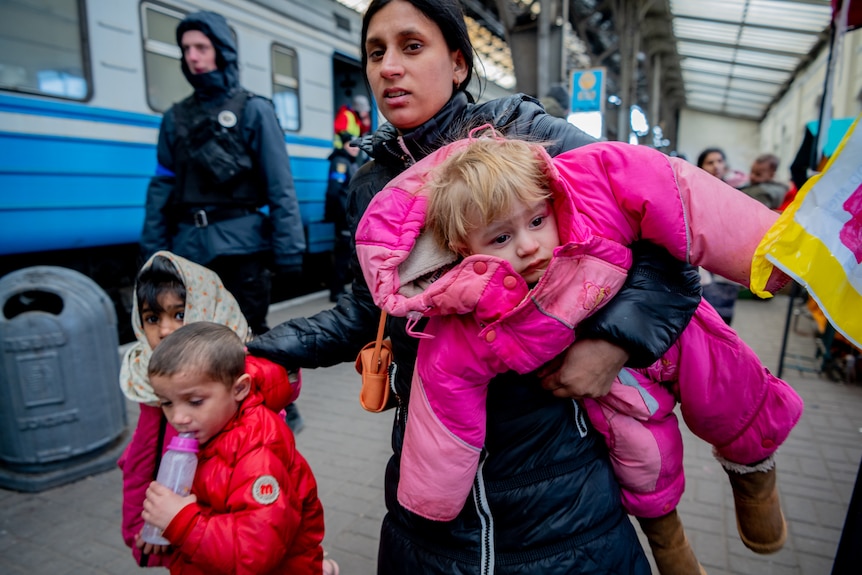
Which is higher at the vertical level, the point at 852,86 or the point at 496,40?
the point at 496,40

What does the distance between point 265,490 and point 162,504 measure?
239mm

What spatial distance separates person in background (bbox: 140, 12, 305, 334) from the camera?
2.99 metres

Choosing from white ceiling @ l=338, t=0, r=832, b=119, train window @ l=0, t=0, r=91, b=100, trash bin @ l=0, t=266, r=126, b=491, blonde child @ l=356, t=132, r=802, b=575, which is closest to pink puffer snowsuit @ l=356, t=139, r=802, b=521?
blonde child @ l=356, t=132, r=802, b=575

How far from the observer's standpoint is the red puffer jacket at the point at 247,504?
4.32 ft

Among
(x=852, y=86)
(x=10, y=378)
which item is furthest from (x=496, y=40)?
(x=10, y=378)

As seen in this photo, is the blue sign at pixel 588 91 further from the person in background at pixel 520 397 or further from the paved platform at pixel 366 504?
the person in background at pixel 520 397

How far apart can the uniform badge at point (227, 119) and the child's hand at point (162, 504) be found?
216cm

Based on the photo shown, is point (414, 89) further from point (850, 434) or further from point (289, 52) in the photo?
point (289, 52)

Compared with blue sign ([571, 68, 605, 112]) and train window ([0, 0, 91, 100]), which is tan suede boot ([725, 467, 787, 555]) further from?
blue sign ([571, 68, 605, 112])

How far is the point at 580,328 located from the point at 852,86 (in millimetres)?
12532

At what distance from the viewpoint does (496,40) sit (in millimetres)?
15859

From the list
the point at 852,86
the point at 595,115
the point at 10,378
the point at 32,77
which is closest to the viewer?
the point at 10,378

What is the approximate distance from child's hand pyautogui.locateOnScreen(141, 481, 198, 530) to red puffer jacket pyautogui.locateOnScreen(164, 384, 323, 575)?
0.05ft

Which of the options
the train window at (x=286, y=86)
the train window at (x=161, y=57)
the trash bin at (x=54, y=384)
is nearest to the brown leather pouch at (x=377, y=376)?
the trash bin at (x=54, y=384)
